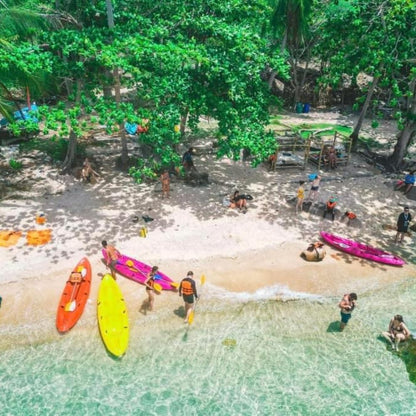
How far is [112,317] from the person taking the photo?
11.5 m

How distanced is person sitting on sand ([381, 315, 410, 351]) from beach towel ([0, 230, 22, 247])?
1372 centimetres

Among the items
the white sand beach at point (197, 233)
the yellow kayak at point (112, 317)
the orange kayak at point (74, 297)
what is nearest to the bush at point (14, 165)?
the white sand beach at point (197, 233)

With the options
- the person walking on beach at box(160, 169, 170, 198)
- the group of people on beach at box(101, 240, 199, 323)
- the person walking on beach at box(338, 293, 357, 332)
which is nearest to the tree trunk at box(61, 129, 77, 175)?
the person walking on beach at box(160, 169, 170, 198)

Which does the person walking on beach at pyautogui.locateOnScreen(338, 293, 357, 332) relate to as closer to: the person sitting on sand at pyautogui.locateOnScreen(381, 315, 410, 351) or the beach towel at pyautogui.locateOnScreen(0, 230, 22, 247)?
the person sitting on sand at pyautogui.locateOnScreen(381, 315, 410, 351)

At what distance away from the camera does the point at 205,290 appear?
13.1m

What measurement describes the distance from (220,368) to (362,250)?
7994mm

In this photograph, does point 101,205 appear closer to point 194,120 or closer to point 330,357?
point 194,120

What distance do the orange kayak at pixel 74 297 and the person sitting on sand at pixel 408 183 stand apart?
16532mm

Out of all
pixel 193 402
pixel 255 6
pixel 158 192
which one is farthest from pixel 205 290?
pixel 255 6

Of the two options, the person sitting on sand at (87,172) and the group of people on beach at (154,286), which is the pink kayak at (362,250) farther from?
the person sitting on sand at (87,172)

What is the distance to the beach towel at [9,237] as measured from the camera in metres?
14.3

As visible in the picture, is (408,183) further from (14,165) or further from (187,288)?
(14,165)

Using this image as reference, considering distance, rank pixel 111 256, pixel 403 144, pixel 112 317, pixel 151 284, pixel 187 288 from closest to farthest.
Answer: pixel 187 288 → pixel 112 317 → pixel 151 284 → pixel 111 256 → pixel 403 144

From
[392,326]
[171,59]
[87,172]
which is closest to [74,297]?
[87,172]
